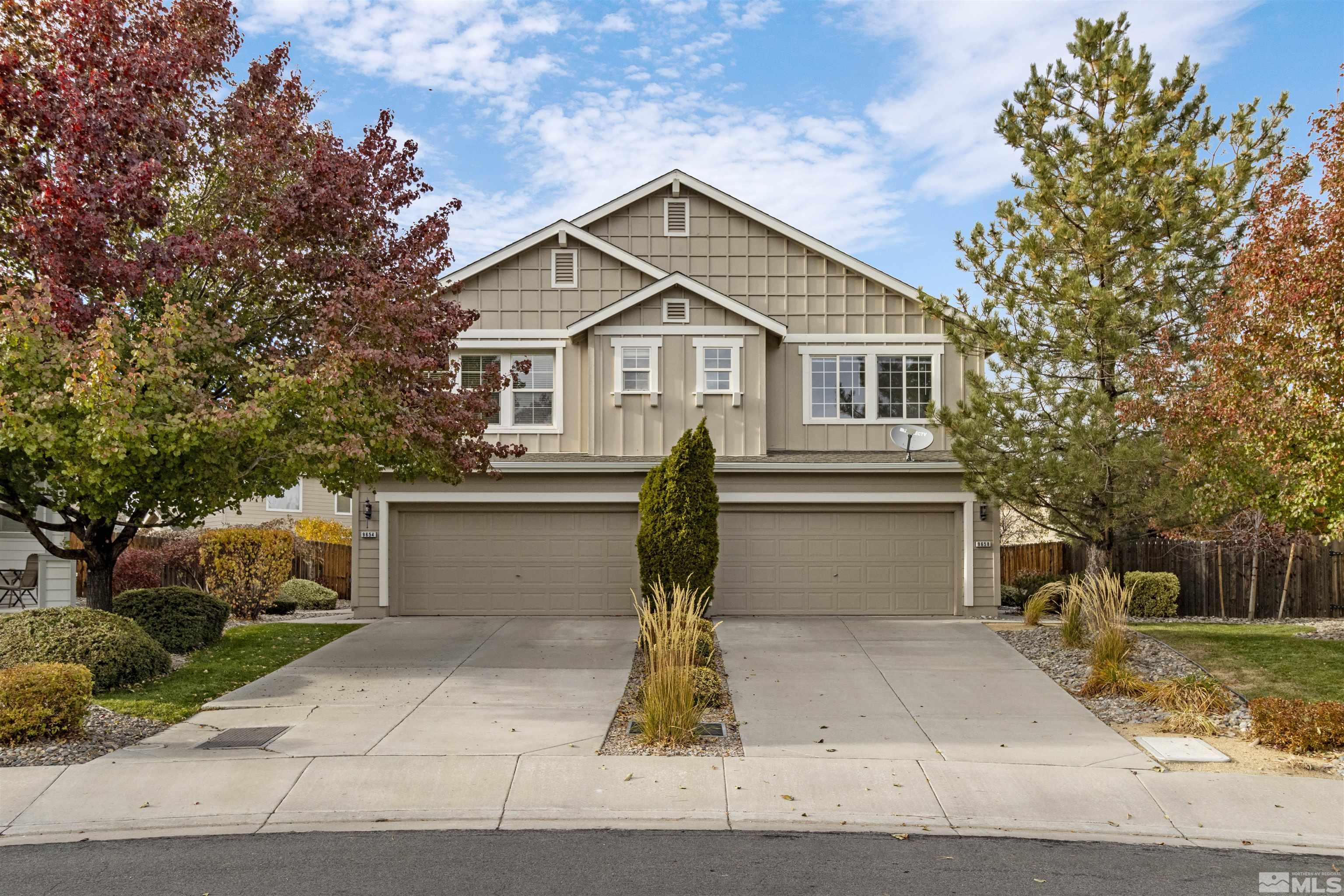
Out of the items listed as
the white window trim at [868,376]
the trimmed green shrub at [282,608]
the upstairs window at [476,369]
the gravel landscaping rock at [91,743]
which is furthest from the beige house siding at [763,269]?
the gravel landscaping rock at [91,743]

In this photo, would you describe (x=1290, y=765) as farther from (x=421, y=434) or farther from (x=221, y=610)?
(x=221, y=610)

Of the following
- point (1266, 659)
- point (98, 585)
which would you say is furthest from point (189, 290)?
point (1266, 659)

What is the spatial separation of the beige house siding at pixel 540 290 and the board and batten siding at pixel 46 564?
892 centimetres

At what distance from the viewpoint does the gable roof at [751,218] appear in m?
18.5

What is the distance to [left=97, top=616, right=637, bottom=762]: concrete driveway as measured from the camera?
912cm

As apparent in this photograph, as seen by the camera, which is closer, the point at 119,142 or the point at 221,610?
the point at 119,142

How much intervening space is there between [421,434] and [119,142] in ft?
14.1

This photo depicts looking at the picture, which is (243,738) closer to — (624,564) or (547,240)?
(624,564)

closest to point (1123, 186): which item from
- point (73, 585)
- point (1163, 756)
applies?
point (1163, 756)

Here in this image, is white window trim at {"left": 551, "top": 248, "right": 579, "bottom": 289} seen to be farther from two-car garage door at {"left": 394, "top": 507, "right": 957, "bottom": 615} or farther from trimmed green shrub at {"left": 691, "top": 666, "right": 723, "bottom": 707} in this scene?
trimmed green shrub at {"left": 691, "top": 666, "right": 723, "bottom": 707}

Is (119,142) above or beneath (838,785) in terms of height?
above

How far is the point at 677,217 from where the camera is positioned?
19219 millimetres

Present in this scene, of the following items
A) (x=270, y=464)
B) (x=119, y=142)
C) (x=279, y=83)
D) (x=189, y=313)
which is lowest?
(x=270, y=464)

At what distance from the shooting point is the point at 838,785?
26.7 feet
